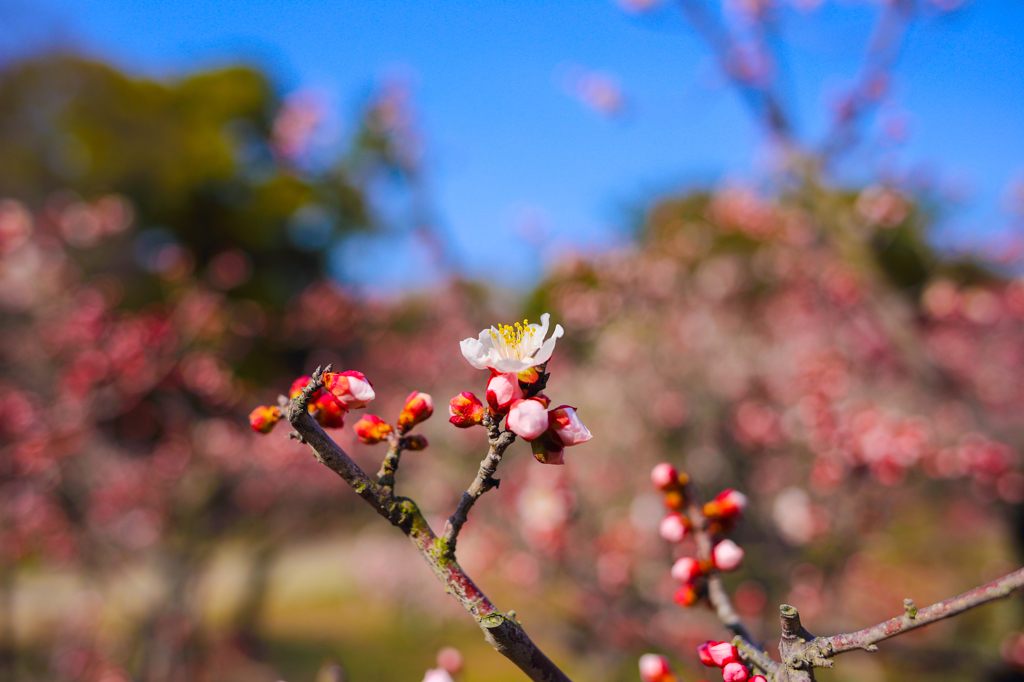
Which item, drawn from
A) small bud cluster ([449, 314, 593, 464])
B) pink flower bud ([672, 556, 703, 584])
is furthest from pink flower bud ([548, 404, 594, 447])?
pink flower bud ([672, 556, 703, 584])

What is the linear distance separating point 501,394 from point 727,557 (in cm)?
58

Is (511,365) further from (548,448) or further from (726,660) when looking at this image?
(726,660)

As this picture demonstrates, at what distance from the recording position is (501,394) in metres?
0.71

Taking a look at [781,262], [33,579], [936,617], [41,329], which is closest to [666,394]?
[781,262]

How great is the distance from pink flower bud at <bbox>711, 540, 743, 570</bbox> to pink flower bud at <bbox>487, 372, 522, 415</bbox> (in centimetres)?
54

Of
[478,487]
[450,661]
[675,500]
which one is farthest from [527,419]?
[450,661]

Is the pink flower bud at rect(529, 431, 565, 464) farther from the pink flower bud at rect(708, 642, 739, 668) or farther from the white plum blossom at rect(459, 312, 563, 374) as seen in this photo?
the pink flower bud at rect(708, 642, 739, 668)

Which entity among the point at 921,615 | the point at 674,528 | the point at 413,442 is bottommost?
the point at 921,615

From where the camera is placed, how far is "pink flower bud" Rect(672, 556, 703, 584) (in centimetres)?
98

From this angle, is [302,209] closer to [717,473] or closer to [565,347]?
[565,347]

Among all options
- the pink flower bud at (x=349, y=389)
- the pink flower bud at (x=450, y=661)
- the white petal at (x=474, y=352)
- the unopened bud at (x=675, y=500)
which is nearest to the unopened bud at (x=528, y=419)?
the white petal at (x=474, y=352)

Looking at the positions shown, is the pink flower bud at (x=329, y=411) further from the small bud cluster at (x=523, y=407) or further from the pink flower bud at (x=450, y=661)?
the pink flower bud at (x=450, y=661)

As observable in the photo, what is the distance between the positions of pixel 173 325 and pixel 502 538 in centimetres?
350

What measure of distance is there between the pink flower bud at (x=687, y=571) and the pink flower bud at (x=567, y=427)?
43 centimetres
